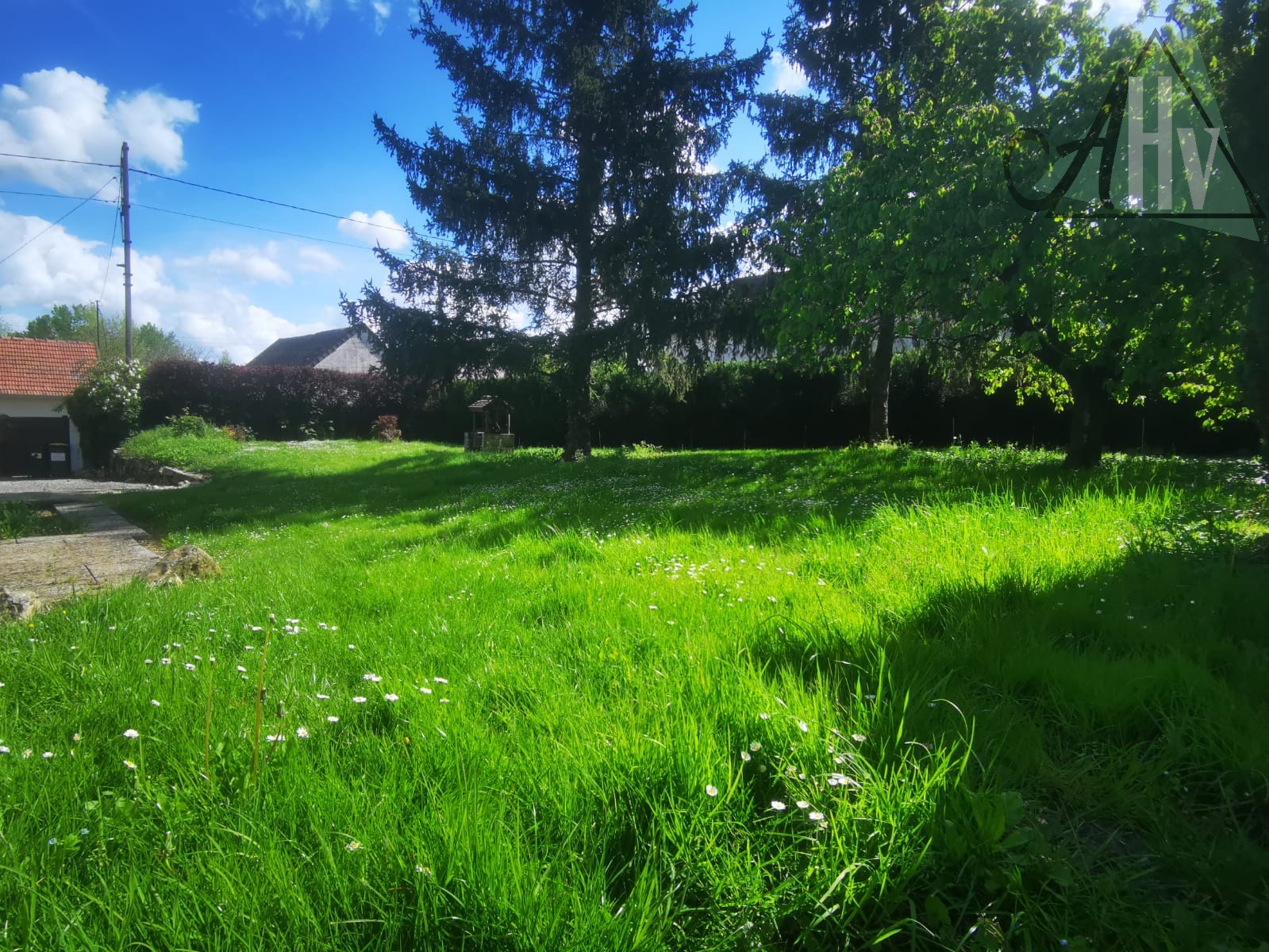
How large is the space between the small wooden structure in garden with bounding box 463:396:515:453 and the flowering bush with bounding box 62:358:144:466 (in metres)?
10.3

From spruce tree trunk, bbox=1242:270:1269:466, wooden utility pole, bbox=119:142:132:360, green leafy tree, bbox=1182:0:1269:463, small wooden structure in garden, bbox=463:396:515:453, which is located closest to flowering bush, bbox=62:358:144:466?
wooden utility pole, bbox=119:142:132:360

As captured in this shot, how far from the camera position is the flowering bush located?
19.5 meters

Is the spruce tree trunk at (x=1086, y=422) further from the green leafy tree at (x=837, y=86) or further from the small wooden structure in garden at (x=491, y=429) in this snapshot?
the small wooden structure in garden at (x=491, y=429)

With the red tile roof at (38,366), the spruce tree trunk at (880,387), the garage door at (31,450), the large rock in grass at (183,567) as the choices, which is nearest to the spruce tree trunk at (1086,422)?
the spruce tree trunk at (880,387)

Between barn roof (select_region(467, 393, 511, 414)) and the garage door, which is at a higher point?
barn roof (select_region(467, 393, 511, 414))

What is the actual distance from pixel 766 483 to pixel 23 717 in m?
7.16

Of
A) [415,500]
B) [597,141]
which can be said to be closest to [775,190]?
[597,141]

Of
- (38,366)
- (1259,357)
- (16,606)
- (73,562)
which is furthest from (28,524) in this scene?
(38,366)

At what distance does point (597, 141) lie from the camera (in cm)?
1323

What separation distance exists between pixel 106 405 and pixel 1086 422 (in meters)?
24.8

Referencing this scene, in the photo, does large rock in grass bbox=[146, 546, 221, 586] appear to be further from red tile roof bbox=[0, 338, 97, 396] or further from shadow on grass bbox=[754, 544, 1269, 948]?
red tile roof bbox=[0, 338, 97, 396]

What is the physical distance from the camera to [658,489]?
26.5ft

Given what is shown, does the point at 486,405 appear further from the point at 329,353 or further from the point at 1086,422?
the point at 329,353

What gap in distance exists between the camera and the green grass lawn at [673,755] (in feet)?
A: 4.11
